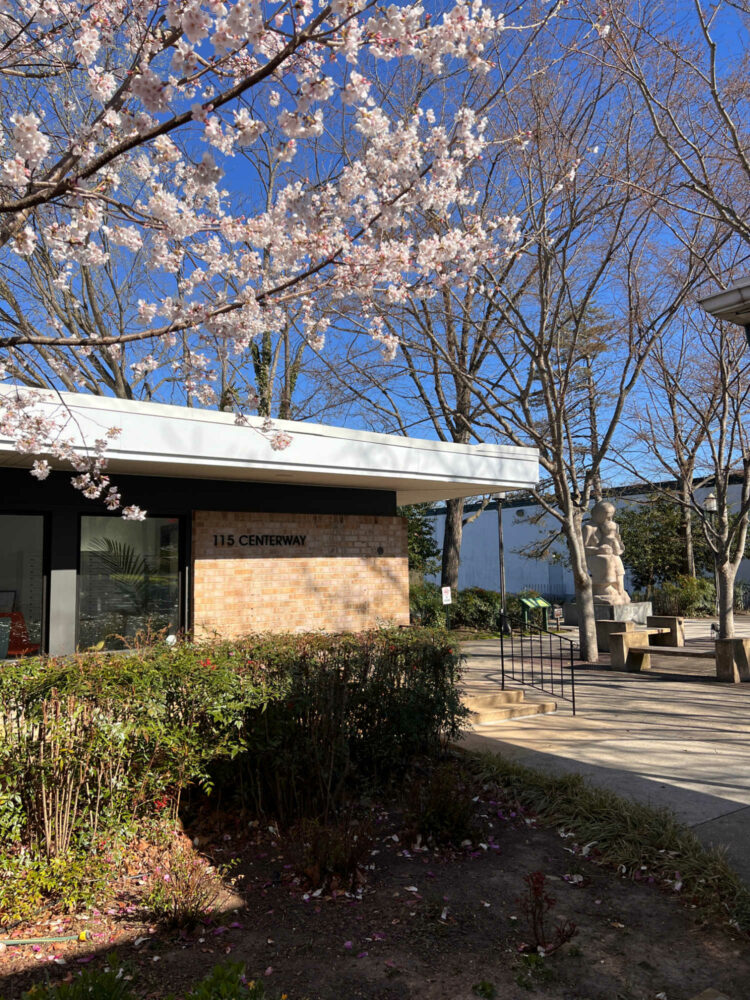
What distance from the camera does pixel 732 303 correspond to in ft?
15.8

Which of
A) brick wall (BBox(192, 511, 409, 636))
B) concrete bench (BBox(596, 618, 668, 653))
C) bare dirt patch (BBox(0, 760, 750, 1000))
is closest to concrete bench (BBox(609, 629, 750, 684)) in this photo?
concrete bench (BBox(596, 618, 668, 653))

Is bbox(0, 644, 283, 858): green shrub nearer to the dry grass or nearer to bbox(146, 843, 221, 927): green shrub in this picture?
bbox(146, 843, 221, 927): green shrub

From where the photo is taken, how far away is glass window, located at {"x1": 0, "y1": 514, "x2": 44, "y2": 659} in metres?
9.83

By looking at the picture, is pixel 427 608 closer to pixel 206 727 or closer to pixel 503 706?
pixel 503 706

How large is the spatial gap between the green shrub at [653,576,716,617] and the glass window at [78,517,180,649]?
19.6 meters

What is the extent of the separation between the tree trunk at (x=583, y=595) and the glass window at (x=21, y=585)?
31.1 ft

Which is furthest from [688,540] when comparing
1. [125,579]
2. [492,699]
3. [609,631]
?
[125,579]

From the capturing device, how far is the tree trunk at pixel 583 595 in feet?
47.0

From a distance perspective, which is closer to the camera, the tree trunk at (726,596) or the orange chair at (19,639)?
the orange chair at (19,639)

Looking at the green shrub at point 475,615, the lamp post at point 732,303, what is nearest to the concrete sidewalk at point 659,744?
the lamp post at point 732,303

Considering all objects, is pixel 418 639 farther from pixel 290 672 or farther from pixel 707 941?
pixel 707 941

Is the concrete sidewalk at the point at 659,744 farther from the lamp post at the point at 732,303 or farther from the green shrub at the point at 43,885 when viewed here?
the green shrub at the point at 43,885

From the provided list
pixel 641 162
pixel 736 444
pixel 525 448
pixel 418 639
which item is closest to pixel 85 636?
pixel 418 639

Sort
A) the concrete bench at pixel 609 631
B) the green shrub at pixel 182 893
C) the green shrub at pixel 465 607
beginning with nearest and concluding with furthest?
the green shrub at pixel 182 893 → the concrete bench at pixel 609 631 → the green shrub at pixel 465 607
